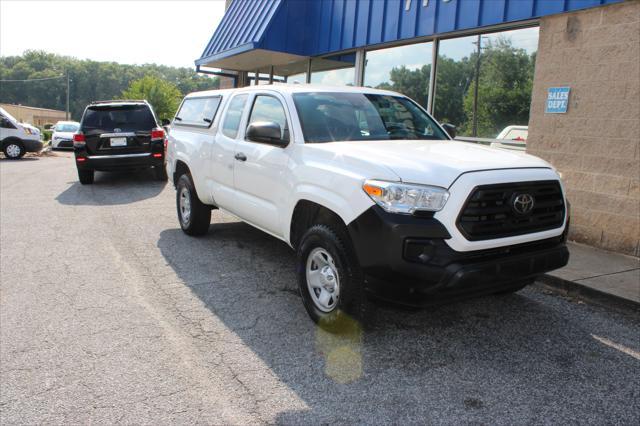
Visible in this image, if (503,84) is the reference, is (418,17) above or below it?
above

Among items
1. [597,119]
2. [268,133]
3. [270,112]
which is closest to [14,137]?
[270,112]

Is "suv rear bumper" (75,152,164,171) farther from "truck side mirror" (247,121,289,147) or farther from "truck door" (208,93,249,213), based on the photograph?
"truck side mirror" (247,121,289,147)

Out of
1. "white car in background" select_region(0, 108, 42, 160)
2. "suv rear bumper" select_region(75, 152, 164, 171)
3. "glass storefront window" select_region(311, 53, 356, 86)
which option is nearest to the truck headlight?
"glass storefront window" select_region(311, 53, 356, 86)

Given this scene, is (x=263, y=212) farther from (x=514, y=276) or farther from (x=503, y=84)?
(x=503, y=84)

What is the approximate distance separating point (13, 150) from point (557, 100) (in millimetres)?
18217

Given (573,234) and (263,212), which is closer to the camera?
(263,212)

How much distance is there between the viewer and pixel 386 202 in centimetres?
354

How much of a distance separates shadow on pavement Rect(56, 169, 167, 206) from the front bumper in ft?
24.5

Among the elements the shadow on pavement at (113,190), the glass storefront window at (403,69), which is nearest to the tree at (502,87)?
the glass storefront window at (403,69)

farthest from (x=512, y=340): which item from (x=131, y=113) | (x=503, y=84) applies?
(x=131, y=113)

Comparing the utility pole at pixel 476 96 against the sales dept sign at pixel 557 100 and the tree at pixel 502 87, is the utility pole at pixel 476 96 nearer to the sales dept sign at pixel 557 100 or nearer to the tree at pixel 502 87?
the tree at pixel 502 87

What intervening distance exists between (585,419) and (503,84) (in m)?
6.15

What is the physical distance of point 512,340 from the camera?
160 inches

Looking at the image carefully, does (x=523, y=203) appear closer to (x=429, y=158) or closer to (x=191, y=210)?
(x=429, y=158)
